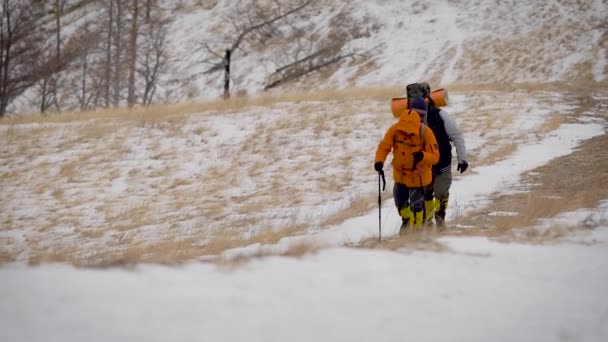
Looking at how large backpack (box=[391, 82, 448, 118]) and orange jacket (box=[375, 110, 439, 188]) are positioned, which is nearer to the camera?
orange jacket (box=[375, 110, 439, 188])

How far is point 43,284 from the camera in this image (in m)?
2.89

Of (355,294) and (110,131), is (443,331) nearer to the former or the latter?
(355,294)

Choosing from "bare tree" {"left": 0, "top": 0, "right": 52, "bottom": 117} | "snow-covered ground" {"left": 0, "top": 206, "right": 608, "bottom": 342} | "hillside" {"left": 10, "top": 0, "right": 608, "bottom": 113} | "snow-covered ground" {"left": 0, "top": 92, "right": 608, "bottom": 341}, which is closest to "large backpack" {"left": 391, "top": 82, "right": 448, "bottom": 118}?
"snow-covered ground" {"left": 0, "top": 92, "right": 608, "bottom": 341}

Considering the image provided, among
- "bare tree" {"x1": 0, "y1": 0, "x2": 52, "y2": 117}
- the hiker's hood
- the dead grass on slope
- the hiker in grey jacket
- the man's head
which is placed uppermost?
"bare tree" {"x1": 0, "y1": 0, "x2": 52, "y2": 117}

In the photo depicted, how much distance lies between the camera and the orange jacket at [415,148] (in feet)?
17.8

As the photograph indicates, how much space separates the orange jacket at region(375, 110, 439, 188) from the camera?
5.43 metres

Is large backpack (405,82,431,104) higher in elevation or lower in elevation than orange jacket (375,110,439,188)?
higher

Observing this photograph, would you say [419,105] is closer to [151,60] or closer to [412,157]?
[412,157]

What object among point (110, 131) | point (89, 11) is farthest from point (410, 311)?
point (89, 11)

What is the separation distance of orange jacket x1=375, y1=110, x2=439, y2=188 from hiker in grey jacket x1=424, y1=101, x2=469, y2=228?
1.44 ft

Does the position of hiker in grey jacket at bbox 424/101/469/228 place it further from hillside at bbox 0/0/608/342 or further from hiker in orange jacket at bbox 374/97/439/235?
hillside at bbox 0/0/608/342

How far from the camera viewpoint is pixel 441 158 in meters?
6.11

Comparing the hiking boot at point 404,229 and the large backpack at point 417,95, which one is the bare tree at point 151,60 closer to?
the large backpack at point 417,95

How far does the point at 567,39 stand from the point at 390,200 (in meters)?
23.0
